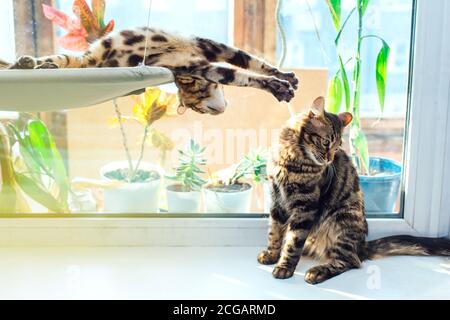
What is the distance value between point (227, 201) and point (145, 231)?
8.6 inches

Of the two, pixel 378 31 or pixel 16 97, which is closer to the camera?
pixel 16 97

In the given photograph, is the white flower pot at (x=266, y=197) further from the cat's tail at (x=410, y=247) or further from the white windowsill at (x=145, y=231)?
the cat's tail at (x=410, y=247)

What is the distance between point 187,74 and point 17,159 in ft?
1.67

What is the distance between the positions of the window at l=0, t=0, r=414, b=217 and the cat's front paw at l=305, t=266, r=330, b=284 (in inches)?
9.1

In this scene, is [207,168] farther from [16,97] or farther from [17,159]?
[16,97]

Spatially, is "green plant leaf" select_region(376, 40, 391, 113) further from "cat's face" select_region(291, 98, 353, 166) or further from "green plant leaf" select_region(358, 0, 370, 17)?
"cat's face" select_region(291, 98, 353, 166)

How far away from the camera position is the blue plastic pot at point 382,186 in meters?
1.23

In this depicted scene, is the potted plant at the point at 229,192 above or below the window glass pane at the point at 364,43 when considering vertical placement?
below

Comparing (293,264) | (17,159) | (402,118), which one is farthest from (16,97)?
(402,118)

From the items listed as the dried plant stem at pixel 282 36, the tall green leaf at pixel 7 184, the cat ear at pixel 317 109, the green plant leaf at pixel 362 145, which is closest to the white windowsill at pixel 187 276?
the tall green leaf at pixel 7 184

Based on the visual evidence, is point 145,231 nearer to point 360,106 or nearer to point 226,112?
point 226,112

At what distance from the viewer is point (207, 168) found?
4.18 feet

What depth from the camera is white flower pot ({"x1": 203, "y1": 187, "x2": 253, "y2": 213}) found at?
1.26 metres

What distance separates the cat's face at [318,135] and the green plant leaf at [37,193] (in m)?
0.64
